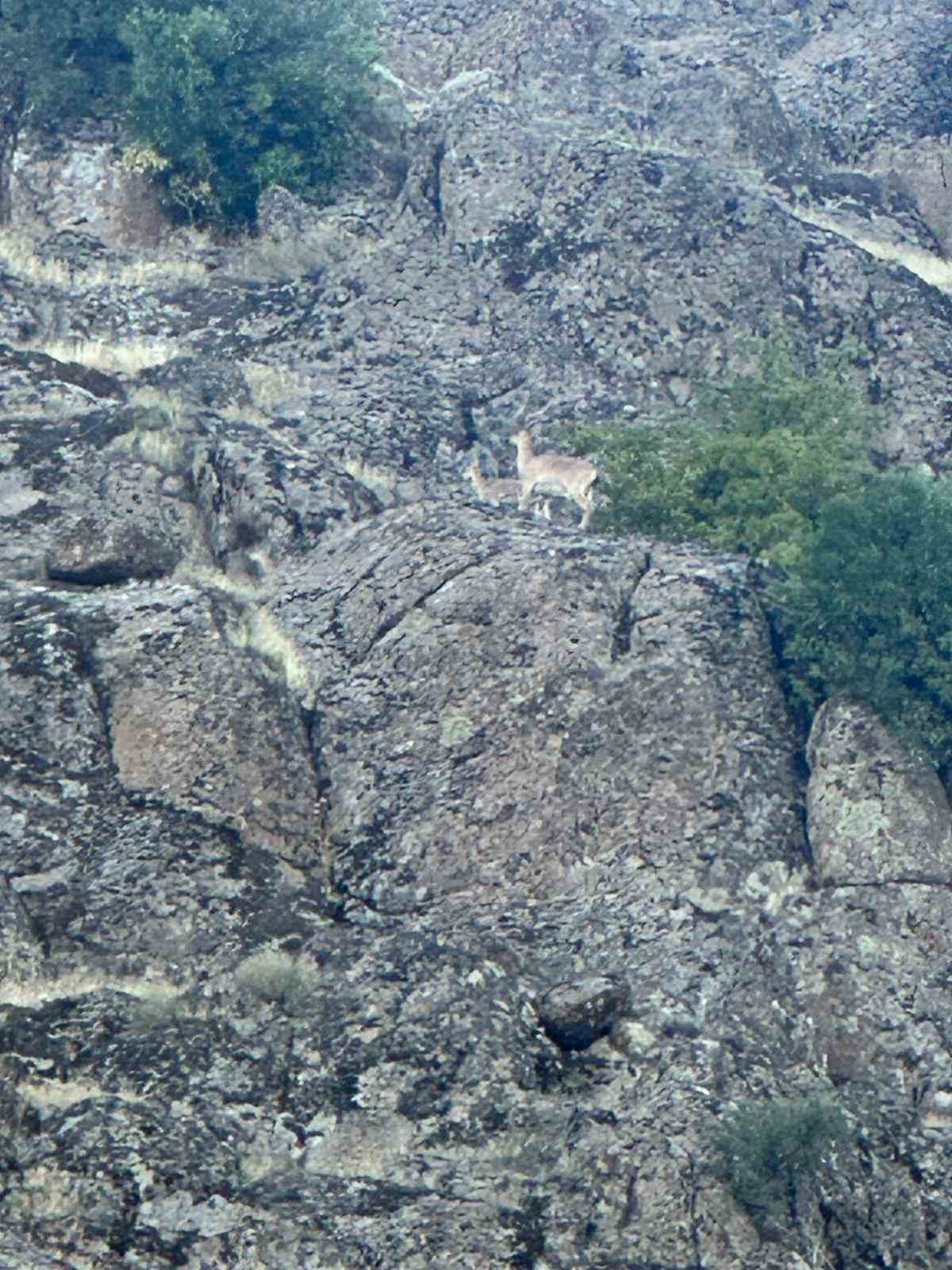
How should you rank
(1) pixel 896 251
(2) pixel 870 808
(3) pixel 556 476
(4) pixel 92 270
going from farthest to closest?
1. (1) pixel 896 251
2. (4) pixel 92 270
3. (3) pixel 556 476
4. (2) pixel 870 808

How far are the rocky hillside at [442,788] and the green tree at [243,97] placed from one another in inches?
97.1

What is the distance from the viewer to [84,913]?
1112 inches

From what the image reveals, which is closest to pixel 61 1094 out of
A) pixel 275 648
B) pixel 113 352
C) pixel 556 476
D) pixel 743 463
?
pixel 275 648

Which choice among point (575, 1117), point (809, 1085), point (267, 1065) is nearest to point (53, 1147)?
point (267, 1065)

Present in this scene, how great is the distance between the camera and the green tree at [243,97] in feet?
149

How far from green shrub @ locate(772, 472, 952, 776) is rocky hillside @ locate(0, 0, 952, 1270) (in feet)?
1.77

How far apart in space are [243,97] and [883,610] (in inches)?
793

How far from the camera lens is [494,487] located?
1490 inches

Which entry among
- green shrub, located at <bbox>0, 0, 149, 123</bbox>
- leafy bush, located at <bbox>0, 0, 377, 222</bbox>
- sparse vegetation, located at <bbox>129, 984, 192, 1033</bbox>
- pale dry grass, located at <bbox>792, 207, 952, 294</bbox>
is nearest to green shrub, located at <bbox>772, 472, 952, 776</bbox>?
sparse vegetation, located at <bbox>129, 984, 192, 1033</bbox>

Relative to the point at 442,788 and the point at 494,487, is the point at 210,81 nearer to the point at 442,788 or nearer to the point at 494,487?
the point at 494,487

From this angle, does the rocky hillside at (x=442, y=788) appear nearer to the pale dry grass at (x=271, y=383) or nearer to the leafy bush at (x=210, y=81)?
the pale dry grass at (x=271, y=383)

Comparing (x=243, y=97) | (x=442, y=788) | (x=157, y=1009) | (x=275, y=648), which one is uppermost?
(x=243, y=97)

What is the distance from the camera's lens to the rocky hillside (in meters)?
25.5

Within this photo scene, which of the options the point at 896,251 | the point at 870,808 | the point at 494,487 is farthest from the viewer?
the point at 896,251
